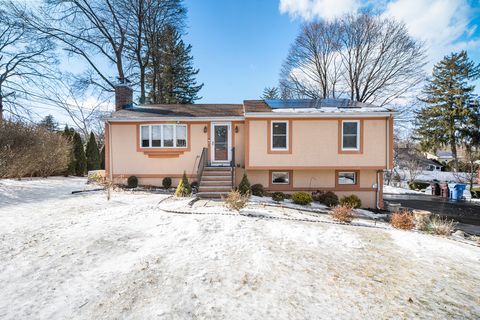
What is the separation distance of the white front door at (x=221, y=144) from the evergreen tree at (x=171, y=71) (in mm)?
13561

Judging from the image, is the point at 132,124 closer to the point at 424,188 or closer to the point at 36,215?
the point at 36,215

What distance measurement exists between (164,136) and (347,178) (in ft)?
30.8

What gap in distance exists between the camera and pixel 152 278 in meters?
3.10

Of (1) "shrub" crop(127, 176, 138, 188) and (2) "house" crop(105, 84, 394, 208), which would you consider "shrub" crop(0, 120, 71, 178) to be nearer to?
(2) "house" crop(105, 84, 394, 208)

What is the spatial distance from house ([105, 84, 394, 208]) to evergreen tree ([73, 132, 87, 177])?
8.81 m

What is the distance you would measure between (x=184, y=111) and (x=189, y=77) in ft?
49.1

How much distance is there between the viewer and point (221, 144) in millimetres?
11367

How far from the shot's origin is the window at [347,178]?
11.0 m

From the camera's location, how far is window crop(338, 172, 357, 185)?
1098 centimetres

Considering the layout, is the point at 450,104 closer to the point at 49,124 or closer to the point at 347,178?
the point at 347,178

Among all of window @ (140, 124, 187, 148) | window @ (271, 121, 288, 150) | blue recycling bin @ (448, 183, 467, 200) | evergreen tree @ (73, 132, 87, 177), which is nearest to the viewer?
window @ (271, 121, 288, 150)

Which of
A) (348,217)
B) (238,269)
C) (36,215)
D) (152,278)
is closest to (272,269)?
(238,269)

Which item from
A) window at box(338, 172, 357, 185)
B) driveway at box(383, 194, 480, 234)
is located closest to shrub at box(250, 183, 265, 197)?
window at box(338, 172, 357, 185)

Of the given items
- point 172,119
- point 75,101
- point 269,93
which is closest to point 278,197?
point 172,119
